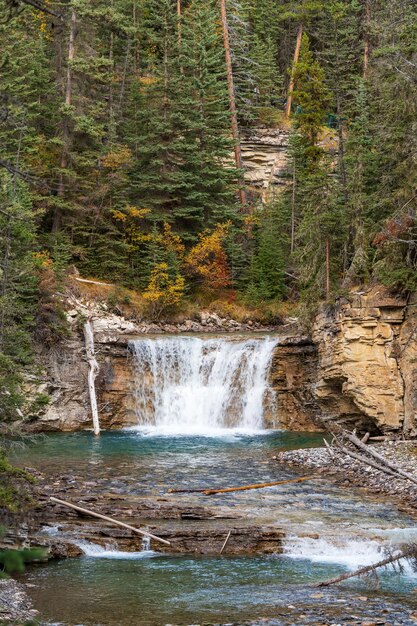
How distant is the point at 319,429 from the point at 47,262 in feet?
44.0

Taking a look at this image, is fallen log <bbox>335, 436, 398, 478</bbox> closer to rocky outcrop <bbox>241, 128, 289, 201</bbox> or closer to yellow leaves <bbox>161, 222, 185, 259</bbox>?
yellow leaves <bbox>161, 222, 185, 259</bbox>

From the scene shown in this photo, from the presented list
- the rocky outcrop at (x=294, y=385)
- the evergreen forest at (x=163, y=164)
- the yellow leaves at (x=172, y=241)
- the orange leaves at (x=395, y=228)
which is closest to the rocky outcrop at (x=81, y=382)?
the evergreen forest at (x=163, y=164)

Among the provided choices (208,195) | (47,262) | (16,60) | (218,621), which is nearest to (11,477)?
(218,621)

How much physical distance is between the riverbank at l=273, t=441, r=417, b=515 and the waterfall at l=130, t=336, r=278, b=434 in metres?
5.84

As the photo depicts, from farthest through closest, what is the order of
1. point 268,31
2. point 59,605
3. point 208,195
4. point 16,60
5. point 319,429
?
point 268,31, point 208,195, point 16,60, point 319,429, point 59,605

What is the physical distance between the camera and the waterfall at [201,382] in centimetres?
2712

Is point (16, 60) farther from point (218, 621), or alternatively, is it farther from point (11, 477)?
point (218, 621)

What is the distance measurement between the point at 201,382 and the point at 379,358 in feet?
24.7

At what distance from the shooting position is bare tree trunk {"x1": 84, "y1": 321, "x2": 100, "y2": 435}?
26.5 meters

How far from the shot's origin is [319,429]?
26.5 metres

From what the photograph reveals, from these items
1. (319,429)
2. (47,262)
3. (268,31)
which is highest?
(268,31)

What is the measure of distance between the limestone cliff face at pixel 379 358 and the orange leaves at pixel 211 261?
1283 cm

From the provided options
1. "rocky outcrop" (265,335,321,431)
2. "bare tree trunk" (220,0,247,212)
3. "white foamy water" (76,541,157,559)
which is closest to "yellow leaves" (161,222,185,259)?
"bare tree trunk" (220,0,247,212)

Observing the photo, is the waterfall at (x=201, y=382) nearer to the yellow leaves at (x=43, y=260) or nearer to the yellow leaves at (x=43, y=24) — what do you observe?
the yellow leaves at (x=43, y=260)
